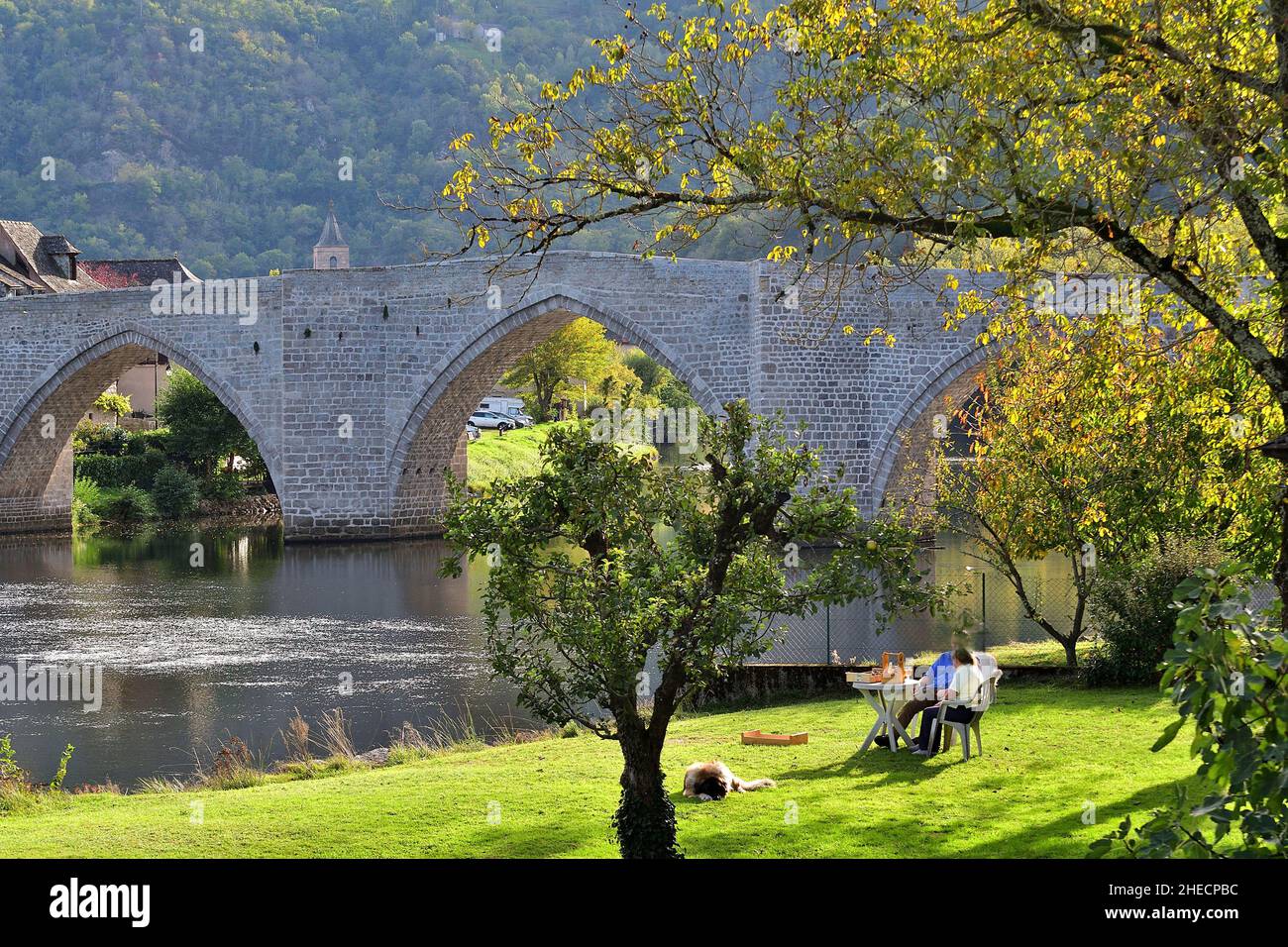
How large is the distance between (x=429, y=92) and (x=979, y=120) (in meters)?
88.5

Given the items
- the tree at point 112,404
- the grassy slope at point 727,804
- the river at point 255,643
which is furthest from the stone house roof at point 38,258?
the grassy slope at point 727,804

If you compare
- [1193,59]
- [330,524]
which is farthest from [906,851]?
[330,524]

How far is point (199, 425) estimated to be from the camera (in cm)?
3638

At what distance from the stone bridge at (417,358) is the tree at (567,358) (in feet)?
37.4

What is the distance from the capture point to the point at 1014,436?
43.5 ft

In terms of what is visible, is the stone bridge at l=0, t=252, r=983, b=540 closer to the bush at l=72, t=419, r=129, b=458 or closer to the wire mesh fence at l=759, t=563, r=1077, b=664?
the bush at l=72, t=419, r=129, b=458

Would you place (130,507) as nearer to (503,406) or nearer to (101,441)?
(101,441)

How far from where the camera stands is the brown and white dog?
8.12 meters

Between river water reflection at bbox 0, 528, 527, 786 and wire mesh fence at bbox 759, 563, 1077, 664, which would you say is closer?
river water reflection at bbox 0, 528, 527, 786

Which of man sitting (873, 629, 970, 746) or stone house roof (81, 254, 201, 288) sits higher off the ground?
stone house roof (81, 254, 201, 288)

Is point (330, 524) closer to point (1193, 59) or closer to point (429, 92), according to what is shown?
point (1193, 59)

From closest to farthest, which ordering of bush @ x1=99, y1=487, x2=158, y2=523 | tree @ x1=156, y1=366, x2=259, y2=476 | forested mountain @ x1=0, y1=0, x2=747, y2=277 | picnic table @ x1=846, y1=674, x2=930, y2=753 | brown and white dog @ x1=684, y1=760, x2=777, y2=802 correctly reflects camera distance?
brown and white dog @ x1=684, y1=760, x2=777, y2=802 < picnic table @ x1=846, y1=674, x2=930, y2=753 < bush @ x1=99, y1=487, x2=158, y2=523 < tree @ x1=156, y1=366, x2=259, y2=476 < forested mountain @ x1=0, y1=0, x2=747, y2=277

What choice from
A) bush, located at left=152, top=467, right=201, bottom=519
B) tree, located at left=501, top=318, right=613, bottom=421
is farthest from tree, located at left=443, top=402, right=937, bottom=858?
tree, located at left=501, top=318, right=613, bottom=421

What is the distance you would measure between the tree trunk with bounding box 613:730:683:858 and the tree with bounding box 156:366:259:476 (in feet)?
101
